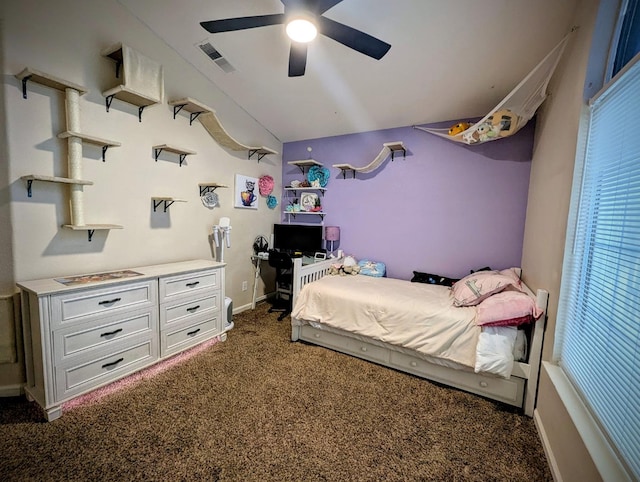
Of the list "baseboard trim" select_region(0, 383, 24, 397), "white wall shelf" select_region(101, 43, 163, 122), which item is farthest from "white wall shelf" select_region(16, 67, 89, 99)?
"baseboard trim" select_region(0, 383, 24, 397)

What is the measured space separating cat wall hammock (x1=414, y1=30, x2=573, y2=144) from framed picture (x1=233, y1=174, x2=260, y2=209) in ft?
8.09

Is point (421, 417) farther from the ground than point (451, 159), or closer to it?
closer to it

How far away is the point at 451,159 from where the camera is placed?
3.00m

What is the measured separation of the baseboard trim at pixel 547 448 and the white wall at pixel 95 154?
3.18 metres

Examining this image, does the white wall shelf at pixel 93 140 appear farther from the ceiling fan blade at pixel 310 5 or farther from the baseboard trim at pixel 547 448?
the baseboard trim at pixel 547 448

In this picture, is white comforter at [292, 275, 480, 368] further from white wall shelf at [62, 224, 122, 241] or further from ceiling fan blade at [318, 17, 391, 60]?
ceiling fan blade at [318, 17, 391, 60]

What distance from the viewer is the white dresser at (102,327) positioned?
5.31 feet

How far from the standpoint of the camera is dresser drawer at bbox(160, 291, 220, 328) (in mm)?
2209

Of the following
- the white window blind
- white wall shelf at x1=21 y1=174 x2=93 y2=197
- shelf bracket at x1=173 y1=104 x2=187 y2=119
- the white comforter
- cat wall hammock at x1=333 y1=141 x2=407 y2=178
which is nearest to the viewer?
the white window blind

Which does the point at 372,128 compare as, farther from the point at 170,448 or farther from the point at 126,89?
the point at 170,448

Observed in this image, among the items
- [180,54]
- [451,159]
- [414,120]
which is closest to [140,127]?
[180,54]

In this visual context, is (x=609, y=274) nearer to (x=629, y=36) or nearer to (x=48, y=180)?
(x=629, y=36)

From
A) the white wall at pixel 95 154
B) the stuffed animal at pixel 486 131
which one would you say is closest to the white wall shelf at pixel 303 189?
the white wall at pixel 95 154

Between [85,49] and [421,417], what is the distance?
11.8ft
